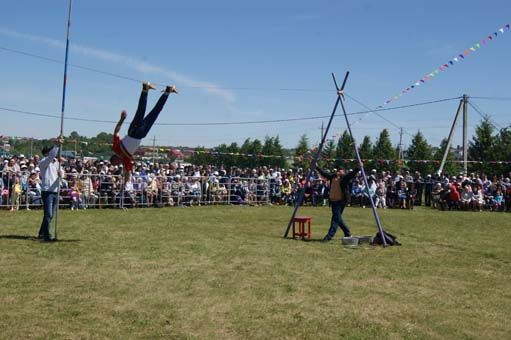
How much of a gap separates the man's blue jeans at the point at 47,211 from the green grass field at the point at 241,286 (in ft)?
1.17

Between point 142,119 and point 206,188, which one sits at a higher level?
point 142,119

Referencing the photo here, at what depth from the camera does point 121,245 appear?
10656 mm

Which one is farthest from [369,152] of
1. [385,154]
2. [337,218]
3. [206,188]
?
[337,218]

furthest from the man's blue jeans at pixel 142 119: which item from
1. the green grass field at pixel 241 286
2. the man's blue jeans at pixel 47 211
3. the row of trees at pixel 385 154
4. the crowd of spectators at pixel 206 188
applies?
the row of trees at pixel 385 154

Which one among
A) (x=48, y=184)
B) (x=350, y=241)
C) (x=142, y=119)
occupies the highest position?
(x=142, y=119)

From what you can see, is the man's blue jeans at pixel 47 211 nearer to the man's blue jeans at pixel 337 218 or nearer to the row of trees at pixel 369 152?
the man's blue jeans at pixel 337 218

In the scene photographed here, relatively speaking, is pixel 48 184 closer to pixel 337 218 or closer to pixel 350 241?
pixel 337 218

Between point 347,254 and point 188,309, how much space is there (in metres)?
4.99

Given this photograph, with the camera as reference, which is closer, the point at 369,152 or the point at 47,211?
the point at 47,211

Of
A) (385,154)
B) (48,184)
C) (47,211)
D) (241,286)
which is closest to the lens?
(241,286)

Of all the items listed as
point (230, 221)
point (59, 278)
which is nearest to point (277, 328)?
point (59, 278)

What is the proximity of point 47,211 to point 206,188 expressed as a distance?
1211 centimetres

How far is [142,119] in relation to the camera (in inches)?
400

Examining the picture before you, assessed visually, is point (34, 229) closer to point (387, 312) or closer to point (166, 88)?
point (166, 88)
